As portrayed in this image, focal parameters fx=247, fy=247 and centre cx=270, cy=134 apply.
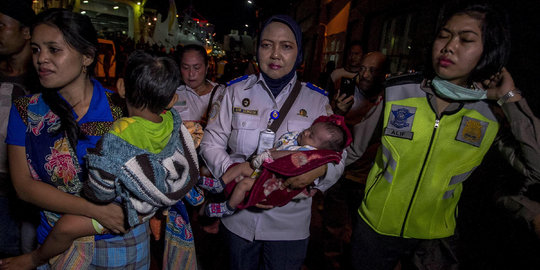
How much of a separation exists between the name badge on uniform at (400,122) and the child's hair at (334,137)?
1.14 feet

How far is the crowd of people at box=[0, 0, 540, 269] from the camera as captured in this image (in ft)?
4.67

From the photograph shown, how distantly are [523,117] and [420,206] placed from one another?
84 cm

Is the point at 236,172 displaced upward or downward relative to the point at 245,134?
downward

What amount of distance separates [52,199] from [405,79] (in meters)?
2.43

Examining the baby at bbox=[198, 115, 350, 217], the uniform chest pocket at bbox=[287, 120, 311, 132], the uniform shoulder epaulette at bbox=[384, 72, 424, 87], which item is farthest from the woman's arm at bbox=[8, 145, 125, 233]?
the uniform shoulder epaulette at bbox=[384, 72, 424, 87]

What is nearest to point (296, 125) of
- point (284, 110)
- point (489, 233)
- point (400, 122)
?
point (284, 110)

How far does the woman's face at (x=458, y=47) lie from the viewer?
158cm

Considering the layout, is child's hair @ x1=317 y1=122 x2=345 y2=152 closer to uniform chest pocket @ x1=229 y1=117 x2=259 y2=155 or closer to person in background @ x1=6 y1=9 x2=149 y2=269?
uniform chest pocket @ x1=229 y1=117 x2=259 y2=155

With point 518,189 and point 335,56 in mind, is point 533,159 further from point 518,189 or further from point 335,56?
point 335,56

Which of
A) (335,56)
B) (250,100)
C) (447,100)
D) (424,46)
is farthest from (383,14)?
(250,100)

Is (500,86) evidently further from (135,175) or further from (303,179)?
(135,175)

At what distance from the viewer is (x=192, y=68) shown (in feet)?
12.1

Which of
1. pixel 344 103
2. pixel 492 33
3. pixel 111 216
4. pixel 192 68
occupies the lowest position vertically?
pixel 111 216

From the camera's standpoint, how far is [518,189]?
1797 millimetres
